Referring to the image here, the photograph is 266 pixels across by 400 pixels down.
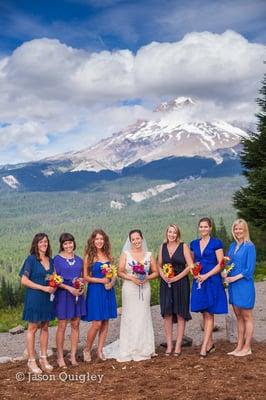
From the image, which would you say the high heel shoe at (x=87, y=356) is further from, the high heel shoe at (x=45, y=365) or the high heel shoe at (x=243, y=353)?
the high heel shoe at (x=243, y=353)

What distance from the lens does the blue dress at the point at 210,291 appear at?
9.87 m

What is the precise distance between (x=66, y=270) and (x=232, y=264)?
3.19 metres

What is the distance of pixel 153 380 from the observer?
8391 millimetres

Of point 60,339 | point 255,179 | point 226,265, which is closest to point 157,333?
point 60,339

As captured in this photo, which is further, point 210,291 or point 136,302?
point 136,302

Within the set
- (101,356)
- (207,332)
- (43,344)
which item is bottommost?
(101,356)

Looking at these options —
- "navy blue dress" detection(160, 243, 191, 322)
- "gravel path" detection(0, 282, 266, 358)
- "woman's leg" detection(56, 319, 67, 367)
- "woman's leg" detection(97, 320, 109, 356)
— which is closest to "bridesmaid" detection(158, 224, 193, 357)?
"navy blue dress" detection(160, 243, 191, 322)

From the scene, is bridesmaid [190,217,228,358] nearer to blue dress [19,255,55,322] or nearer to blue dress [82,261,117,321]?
blue dress [82,261,117,321]

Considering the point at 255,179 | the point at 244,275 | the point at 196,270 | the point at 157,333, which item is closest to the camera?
the point at 244,275

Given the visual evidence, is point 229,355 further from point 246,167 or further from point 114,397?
point 246,167

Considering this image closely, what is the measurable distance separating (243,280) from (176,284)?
51.7 inches

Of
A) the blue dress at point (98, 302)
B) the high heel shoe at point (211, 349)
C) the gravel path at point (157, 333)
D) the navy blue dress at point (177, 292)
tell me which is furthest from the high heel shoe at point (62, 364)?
the high heel shoe at point (211, 349)

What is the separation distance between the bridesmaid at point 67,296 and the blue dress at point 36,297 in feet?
0.77

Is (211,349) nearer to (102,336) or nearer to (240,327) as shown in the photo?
(240,327)
